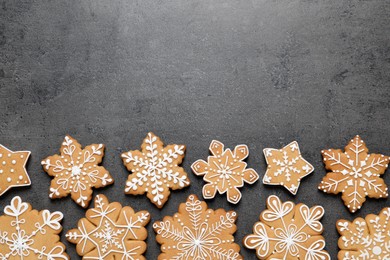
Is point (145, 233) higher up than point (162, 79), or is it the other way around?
point (162, 79)

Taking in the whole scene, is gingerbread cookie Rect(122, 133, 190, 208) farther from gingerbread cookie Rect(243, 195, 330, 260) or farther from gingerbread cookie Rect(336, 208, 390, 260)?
gingerbread cookie Rect(336, 208, 390, 260)

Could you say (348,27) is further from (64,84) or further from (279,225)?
(64,84)

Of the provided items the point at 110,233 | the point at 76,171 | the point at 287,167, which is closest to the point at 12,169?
the point at 76,171

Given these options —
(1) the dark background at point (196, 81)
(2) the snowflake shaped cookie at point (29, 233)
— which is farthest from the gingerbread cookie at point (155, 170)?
(2) the snowflake shaped cookie at point (29, 233)

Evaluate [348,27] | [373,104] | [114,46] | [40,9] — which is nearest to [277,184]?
[373,104]

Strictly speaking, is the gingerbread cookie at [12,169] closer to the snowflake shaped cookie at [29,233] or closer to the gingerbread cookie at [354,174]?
the snowflake shaped cookie at [29,233]
